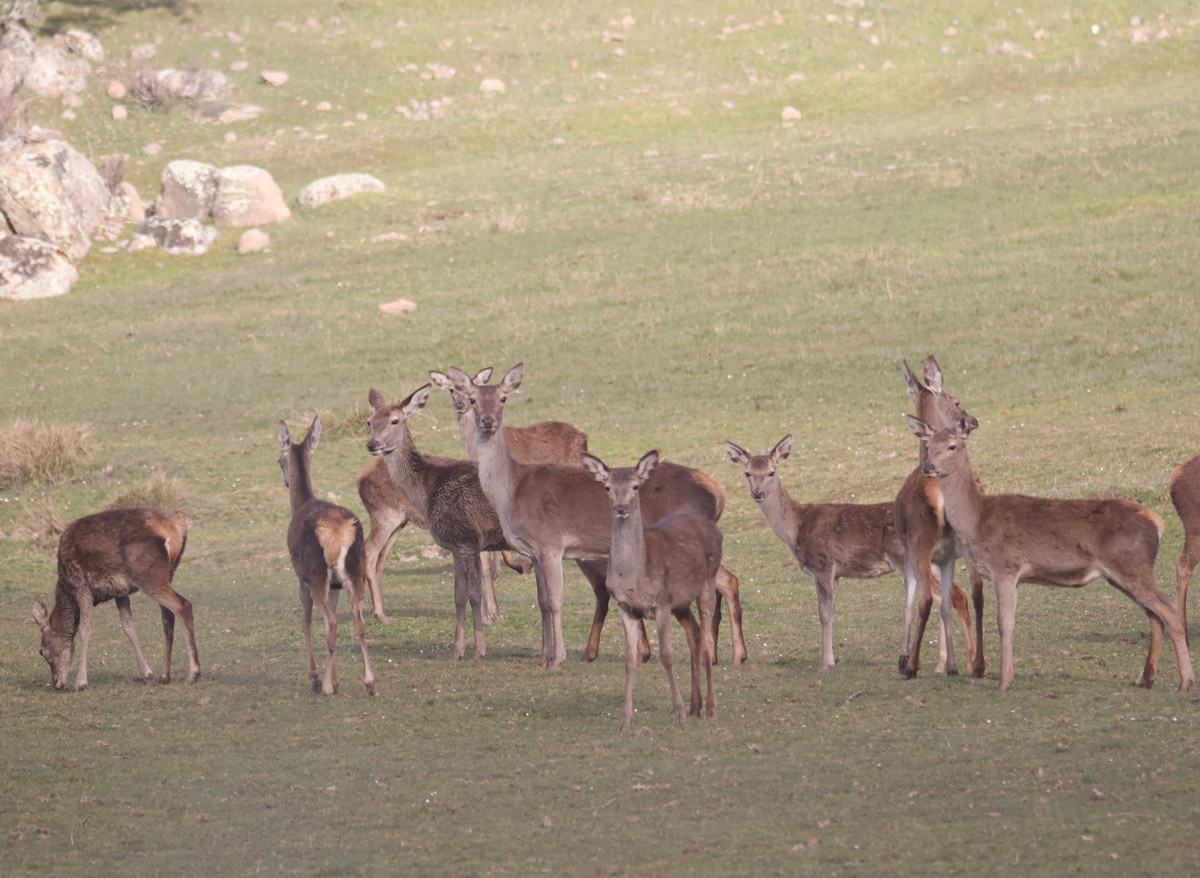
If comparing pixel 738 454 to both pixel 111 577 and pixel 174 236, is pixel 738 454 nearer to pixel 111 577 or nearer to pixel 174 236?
pixel 111 577

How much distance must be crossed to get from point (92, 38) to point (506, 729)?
45.0 m

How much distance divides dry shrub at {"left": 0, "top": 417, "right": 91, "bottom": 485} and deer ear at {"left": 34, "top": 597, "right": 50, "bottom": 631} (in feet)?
35.1

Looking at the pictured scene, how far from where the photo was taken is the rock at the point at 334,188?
135ft

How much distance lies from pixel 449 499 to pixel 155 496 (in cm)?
882

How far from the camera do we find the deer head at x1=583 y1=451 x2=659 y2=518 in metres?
10.9

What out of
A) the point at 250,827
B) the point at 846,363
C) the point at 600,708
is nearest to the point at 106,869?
the point at 250,827

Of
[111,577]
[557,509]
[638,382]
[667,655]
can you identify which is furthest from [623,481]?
[638,382]

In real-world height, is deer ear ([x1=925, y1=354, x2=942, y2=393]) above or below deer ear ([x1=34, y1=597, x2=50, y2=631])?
above

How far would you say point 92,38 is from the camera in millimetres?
50438

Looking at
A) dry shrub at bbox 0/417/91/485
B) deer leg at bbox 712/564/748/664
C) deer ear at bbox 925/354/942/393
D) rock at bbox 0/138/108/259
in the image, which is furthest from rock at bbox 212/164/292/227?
deer leg at bbox 712/564/748/664

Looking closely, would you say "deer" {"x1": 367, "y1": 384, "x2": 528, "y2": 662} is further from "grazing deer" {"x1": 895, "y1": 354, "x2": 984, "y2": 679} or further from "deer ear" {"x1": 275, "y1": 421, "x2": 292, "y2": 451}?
"grazing deer" {"x1": 895, "y1": 354, "x2": 984, "y2": 679}

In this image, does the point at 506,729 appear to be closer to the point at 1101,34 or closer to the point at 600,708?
the point at 600,708

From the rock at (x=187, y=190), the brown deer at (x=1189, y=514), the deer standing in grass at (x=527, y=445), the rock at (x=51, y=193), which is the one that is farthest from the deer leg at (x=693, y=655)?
the rock at (x=187, y=190)

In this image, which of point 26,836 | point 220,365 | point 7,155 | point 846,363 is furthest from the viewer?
point 7,155
